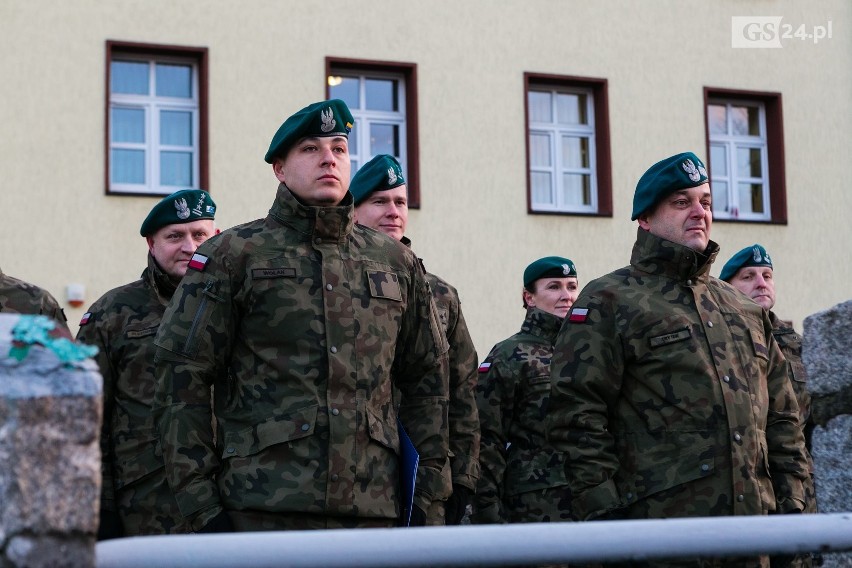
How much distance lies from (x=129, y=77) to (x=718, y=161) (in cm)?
684

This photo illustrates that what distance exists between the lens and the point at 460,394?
238 inches

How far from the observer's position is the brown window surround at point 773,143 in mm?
17109

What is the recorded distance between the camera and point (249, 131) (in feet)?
48.4

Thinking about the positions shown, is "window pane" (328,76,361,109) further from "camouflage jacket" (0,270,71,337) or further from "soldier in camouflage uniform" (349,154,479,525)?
"camouflage jacket" (0,270,71,337)

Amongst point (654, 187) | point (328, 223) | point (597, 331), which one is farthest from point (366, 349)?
point (654, 187)

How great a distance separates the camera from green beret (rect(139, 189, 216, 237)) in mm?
6691

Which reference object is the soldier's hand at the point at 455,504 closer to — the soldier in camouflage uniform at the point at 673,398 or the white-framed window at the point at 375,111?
the soldier in camouflage uniform at the point at 673,398

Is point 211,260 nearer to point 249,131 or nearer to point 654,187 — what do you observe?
point 654,187

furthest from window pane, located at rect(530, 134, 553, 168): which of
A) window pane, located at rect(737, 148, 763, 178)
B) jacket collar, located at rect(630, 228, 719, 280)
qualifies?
jacket collar, located at rect(630, 228, 719, 280)

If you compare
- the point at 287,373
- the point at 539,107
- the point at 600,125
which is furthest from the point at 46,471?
the point at 600,125

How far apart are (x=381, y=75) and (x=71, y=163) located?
3.47 metres

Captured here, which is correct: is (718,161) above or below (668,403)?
above

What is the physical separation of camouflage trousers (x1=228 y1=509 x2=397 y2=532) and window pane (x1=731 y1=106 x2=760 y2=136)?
534 inches

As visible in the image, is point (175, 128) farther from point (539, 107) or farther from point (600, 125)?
point (600, 125)
